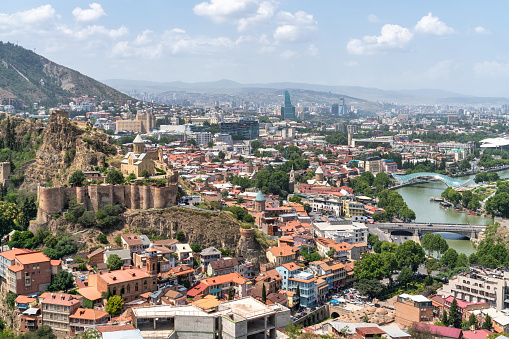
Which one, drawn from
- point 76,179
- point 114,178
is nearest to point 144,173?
point 114,178

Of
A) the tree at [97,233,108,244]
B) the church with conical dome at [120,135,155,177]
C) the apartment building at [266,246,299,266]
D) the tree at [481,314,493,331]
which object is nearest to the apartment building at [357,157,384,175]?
the apartment building at [266,246,299,266]

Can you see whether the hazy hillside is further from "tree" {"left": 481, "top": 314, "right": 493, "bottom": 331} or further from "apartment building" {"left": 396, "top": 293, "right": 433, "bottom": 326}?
"tree" {"left": 481, "top": 314, "right": 493, "bottom": 331}

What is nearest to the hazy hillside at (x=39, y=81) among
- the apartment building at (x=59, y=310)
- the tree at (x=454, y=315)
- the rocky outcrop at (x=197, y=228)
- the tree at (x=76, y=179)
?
the tree at (x=76, y=179)

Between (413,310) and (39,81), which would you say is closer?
(413,310)

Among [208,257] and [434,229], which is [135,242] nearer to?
[208,257]

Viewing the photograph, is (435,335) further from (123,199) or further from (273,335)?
(123,199)

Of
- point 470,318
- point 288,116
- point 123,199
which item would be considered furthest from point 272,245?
point 288,116
